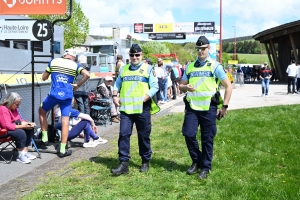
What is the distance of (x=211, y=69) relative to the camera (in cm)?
593

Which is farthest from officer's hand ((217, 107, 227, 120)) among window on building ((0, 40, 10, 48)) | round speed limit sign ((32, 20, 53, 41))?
window on building ((0, 40, 10, 48))

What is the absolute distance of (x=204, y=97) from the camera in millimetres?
5957

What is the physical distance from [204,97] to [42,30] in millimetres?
3568

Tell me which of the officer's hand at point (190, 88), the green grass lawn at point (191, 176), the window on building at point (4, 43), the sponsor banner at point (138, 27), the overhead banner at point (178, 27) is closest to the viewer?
the green grass lawn at point (191, 176)

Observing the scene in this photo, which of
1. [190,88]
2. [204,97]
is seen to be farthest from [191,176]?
[190,88]

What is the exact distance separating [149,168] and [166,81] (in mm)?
11824

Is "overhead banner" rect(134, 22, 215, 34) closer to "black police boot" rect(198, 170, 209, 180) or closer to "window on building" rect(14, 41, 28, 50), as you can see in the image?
"window on building" rect(14, 41, 28, 50)

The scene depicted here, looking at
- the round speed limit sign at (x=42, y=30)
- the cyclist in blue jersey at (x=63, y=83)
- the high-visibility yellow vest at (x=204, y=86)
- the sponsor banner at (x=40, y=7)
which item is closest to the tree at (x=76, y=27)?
the sponsor banner at (x=40, y=7)

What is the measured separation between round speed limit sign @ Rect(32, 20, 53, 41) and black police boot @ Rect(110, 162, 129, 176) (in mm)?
3046

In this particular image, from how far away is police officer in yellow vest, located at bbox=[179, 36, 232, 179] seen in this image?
19.6ft

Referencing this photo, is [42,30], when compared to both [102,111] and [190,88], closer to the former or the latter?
[190,88]

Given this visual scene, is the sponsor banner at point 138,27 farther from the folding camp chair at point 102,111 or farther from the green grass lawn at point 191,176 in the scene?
the green grass lawn at point 191,176

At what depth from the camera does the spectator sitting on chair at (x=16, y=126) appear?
690 centimetres

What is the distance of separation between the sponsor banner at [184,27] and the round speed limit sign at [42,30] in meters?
68.6
